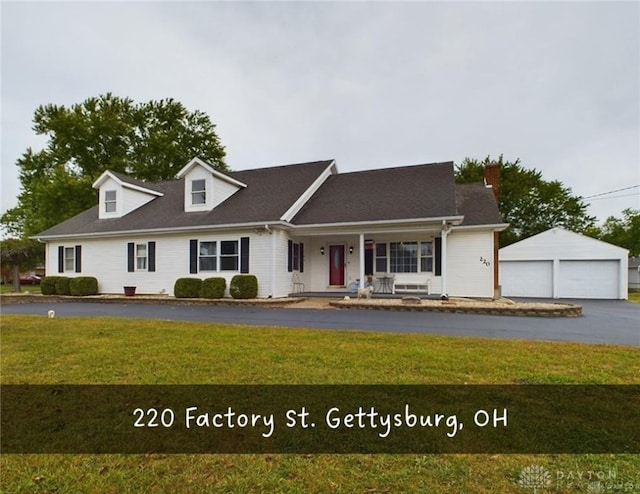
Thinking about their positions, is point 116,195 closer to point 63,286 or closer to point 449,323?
point 63,286

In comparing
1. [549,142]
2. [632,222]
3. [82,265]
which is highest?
[549,142]

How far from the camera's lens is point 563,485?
2.31m

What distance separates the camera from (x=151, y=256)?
1587 cm

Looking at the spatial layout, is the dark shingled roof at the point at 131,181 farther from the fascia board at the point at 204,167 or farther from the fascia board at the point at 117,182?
the fascia board at the point at 204,167

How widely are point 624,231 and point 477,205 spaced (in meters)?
32.0

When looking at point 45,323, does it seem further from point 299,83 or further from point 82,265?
point 299,83

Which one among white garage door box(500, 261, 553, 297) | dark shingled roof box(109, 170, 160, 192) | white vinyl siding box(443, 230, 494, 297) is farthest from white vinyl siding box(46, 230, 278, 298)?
white garage door box(500, 261, 553, 297)

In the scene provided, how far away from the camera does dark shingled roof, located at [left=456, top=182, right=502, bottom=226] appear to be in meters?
14.0

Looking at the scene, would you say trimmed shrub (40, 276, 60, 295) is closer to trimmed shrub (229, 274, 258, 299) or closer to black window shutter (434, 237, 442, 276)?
trimmed shrub (229, 274, 258, 299)

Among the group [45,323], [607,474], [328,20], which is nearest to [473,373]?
[607,474]

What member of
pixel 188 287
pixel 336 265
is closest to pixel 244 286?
pixel 188 287

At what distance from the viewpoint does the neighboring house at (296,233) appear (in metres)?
13.8

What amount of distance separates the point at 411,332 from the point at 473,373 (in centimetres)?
281

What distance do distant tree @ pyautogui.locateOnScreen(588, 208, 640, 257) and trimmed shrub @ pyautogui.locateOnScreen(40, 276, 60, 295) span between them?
4321 centimetres
